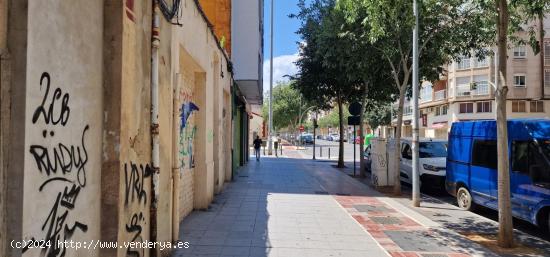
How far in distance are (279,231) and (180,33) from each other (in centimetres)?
384

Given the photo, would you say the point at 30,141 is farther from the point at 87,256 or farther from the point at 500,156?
the point at 500,156

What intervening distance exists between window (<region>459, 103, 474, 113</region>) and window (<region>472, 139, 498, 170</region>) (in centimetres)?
4117

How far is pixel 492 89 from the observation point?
43531 mm

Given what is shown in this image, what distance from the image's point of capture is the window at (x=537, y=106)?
44.9 m

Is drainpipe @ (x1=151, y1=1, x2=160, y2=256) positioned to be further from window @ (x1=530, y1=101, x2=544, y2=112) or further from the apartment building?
window @ (x1=530, y1=101, x2=544, y2=112)

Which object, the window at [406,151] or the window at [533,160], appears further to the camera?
the window at [406,151]

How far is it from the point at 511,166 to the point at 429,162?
202 inches

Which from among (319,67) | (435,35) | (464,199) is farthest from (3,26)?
(319,67)

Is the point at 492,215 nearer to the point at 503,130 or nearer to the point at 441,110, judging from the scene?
the point at 503,130

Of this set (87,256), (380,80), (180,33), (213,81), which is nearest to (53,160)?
(87,256)

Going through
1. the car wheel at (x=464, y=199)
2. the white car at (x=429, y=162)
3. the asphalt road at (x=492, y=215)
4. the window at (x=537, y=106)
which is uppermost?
the window at (x=537, y=106)

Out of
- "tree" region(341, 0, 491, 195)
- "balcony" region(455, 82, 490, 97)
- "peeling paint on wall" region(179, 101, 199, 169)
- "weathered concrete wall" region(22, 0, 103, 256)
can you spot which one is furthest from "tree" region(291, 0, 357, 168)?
"balcony" region(455, 82, 490, 97)

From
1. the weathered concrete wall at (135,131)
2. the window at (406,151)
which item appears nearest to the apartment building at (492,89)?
the window at (406,151)

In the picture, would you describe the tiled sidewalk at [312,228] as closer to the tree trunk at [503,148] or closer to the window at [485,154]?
the tree trunk at [503,148]
